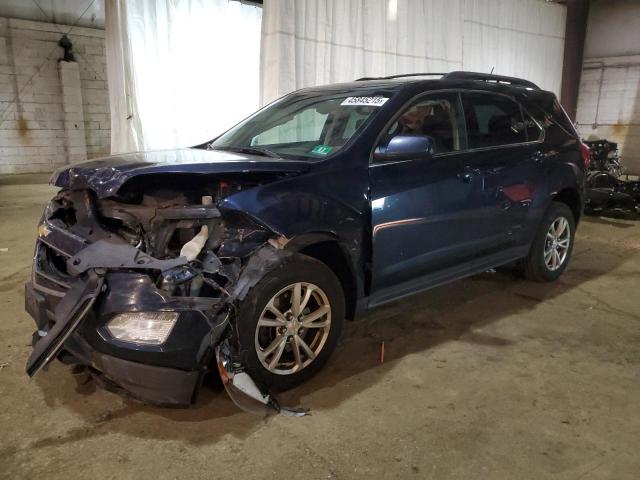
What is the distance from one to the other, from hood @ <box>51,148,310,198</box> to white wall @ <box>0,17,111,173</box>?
11.3 meters

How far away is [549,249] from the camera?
173 inches

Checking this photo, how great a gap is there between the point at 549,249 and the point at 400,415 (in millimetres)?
2608

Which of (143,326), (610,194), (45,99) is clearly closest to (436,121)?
(143,326)

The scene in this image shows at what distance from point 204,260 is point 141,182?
1.66 feet

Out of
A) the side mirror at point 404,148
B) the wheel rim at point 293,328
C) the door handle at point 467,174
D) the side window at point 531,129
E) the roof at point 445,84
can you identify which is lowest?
the wheel rim at point 293,328

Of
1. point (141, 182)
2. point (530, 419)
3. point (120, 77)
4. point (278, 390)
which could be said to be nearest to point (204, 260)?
point (141, 182)

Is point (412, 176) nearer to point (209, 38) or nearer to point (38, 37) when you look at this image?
point (209, 38)

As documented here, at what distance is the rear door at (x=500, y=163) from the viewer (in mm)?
3473

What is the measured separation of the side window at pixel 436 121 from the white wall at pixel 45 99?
11769mm

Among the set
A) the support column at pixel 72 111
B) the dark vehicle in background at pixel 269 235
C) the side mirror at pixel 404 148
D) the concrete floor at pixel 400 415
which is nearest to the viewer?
the concrete floor at pixel 400 415

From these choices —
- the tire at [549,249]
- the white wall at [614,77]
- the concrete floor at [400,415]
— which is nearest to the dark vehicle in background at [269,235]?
the concrete floor at [400,415]

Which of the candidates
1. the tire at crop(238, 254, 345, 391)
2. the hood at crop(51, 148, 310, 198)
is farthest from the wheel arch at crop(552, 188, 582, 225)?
the hood at crop(51, 148, 310, 198)

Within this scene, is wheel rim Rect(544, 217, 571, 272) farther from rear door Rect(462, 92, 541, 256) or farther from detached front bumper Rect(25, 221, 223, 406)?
detached front bumper Rect(25, 221, 223, 406)

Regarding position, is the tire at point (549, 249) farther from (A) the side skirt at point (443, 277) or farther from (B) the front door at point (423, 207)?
(B) the front door at point (423, 207)
